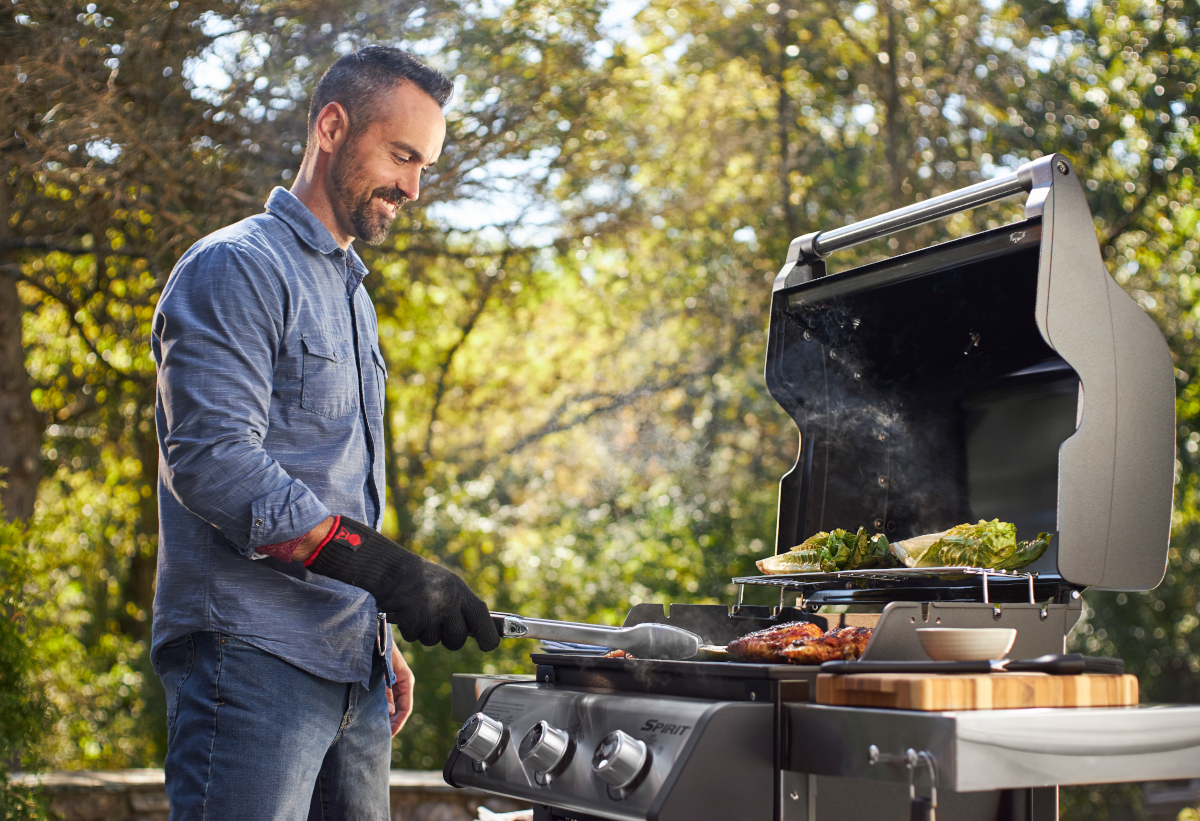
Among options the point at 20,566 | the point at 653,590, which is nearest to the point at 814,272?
the point at 20,566

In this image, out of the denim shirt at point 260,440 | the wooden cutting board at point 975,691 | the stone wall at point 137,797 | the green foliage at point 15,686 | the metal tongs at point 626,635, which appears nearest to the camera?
the wooden cutting board at point 975,691

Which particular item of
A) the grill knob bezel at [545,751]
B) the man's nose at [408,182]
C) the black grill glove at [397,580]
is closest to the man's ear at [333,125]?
the man's nose at [408,182]

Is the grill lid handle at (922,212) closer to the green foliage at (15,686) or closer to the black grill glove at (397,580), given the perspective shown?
the black grill glove at (397,580)

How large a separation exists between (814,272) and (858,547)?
2.54ft

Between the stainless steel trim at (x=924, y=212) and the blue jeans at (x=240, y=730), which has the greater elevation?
the stainless steel trim at (x=924, y=212)

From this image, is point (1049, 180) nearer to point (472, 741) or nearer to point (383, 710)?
point (472, 741)

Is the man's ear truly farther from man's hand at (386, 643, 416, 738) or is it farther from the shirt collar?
man's hand at (386, 643, 416, 738)

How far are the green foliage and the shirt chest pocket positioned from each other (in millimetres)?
2216

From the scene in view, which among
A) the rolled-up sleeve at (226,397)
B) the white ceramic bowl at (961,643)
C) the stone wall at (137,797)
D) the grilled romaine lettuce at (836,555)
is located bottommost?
the stone wall at (137,797)

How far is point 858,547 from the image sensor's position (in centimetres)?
205

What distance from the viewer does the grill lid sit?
1.75 meters

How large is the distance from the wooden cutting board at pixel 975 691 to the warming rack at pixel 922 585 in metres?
0.24

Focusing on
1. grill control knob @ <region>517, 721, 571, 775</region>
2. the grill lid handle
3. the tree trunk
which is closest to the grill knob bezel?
grill control knob @ <region>517, 721, 571, 775</region>

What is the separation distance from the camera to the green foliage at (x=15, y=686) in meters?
3.22
